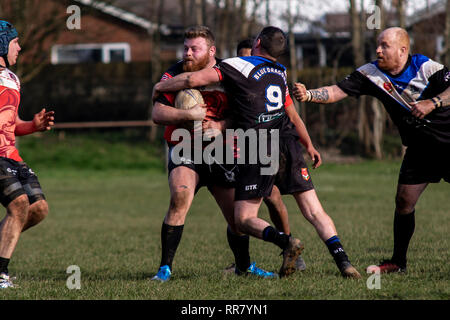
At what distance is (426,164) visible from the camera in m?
6.69

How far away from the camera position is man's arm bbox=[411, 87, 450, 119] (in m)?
6.26

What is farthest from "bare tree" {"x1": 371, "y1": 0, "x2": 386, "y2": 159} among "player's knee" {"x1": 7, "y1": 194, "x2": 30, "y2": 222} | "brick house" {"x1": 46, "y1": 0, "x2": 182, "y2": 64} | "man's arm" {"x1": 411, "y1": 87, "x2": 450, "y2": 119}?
"player's knee" {"x1": 7, "y1": 194, "x2": 30, "y2": 222}

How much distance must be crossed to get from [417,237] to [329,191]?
8411mm

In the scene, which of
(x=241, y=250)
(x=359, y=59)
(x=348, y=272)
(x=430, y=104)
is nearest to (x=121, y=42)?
(x=359, y=59)

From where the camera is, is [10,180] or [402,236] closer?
[10,180]

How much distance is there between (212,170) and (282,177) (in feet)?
2.20

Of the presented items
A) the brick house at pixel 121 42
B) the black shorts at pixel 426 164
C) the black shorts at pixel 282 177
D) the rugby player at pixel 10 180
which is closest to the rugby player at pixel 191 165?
the black shorts at pixel 282 177

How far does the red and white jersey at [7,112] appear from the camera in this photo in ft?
20.5

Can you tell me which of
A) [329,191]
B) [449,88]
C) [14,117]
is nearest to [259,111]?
[449,88]

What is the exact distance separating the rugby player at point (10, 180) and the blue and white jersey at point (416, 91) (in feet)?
11.0

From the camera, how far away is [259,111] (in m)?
6.17

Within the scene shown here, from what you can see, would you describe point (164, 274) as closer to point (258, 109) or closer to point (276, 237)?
point (276, 237)

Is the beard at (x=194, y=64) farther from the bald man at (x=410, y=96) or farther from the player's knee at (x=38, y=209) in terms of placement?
the player's knee at (x=38, y=209)

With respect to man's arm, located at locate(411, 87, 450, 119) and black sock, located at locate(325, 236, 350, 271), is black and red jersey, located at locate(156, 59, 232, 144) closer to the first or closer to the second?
black sock, located at locate(325, 236, 350, 271)
